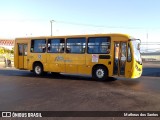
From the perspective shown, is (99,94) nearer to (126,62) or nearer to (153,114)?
(153,114)

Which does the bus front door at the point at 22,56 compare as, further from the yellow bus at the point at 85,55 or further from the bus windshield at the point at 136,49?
the bus windshield at the point at 136,49

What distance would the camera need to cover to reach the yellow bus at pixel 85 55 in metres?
15.8

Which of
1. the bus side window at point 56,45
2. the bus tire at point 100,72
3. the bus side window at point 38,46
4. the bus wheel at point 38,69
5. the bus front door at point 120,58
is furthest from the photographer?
the bus wheel at point 38,69

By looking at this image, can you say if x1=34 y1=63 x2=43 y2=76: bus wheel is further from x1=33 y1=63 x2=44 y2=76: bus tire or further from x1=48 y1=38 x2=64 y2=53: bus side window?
x1=48 y1=38 x2=64 y2=53: bus side window

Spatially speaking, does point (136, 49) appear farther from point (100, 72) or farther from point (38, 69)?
point (38, 69)

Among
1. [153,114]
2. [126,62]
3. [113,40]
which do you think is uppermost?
[113,40]

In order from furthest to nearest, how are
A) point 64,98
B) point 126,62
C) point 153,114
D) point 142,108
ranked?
point 126,62 < point 64,98 < point 142,108 < point 153,114

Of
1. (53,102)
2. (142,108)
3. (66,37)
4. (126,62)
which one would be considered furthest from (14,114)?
(66,37)

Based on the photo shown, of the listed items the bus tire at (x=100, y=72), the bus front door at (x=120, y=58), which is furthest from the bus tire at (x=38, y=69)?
the bus front door at (x=120, y=58)

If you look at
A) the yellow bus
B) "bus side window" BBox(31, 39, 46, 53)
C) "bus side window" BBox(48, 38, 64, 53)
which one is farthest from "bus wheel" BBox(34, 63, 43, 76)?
"bus side window" BBox(48, 38, 64, 53)

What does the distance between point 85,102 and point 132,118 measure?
247 cm

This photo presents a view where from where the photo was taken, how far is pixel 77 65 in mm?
17547

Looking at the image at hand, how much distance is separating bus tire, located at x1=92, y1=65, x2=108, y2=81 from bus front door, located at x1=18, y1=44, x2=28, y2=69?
242 inches

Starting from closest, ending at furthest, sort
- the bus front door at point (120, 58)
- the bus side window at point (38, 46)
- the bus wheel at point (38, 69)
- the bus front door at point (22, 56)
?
the bus front door at point (120, 58) < the bus side window at point (38, 46) < the bus wheel at point (38, 69) < the bus front door at point (22, 56)
